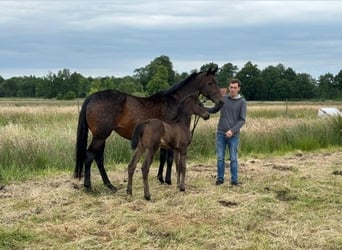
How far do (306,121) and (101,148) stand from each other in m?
9.54

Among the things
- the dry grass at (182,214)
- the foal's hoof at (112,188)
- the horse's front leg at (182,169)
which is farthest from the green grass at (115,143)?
the horse's front leg at (182,169)

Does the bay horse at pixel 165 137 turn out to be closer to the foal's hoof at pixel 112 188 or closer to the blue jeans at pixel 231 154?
the foal's hoof at pixel 112 188

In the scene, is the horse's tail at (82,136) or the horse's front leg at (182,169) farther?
the horse's tail at (82,136)

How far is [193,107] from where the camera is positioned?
7.77 meters

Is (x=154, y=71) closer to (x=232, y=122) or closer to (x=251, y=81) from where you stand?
(x=232, y=122)

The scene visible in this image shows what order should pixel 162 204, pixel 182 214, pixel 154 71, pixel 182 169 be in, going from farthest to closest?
1. pixel 154 71
2. pixel 182 169
3. pixel 162 204
4. pixel 182 214

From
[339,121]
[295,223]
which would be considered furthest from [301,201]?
[339,121]

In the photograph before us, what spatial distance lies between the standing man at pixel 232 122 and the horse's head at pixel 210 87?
281mm

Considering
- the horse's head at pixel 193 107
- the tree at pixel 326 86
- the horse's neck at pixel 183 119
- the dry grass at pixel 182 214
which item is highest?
the tree at pixel 326 86

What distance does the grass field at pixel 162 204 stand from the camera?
17.3 ft

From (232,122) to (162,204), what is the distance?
2245mm

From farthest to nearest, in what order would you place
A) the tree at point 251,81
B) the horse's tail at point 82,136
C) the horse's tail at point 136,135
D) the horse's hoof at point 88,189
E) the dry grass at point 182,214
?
the tree at point 251,81 < the horse's tail at point 82,136 < the horse's hoof at point 88,189 < the horse's tail at point 136,135 < the dry grass at point 182,214

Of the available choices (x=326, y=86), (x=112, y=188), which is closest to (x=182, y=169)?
(x=112, y=188)

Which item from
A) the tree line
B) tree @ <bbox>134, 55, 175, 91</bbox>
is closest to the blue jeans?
tree @ <bbox>134, 55, 175, 91</bbox>
